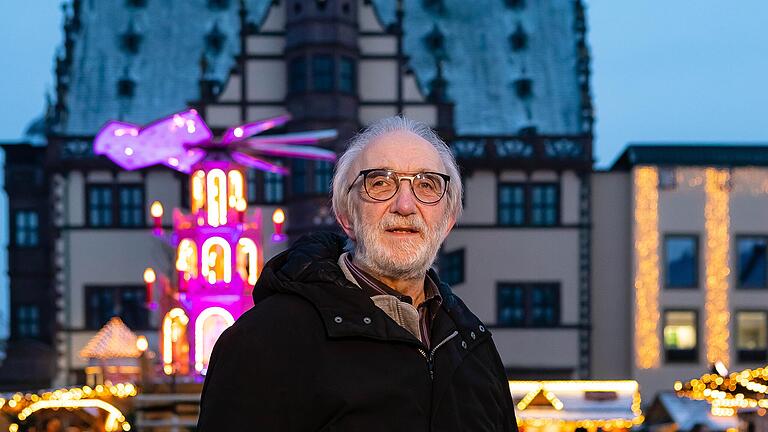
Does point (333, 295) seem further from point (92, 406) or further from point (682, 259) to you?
point (682, 259)

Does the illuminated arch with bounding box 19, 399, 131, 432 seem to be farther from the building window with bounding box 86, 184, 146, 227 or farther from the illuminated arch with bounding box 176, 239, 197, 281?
the building window with bounding box 86, 184, 146, 227

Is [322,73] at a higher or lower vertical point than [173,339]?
higher

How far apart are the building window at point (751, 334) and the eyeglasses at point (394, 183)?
28.3 m

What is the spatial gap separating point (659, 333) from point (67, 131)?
62.2 ft

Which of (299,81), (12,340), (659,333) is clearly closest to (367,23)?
(299,81)

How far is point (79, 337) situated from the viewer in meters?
29.3

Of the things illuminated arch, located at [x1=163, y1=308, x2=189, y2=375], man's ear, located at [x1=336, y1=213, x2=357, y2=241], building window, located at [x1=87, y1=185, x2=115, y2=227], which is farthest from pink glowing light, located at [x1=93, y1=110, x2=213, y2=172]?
man's ear, located at [x1=336, y1=213, x2=357, y2=241]

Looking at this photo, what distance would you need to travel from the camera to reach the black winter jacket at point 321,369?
2.72m

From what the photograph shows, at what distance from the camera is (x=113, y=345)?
22391mm

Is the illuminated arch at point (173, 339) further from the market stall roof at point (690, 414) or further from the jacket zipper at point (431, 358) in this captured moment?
the jacket zipper at point (431, 358)

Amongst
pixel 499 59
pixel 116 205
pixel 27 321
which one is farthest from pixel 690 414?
pixel 27 321

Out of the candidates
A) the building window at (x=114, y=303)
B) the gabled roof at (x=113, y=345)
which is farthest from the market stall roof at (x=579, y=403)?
the building window at (x=114, y=303)

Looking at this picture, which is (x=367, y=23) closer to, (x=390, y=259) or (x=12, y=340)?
(x=12, y=340)

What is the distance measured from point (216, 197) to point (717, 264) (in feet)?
55.5
